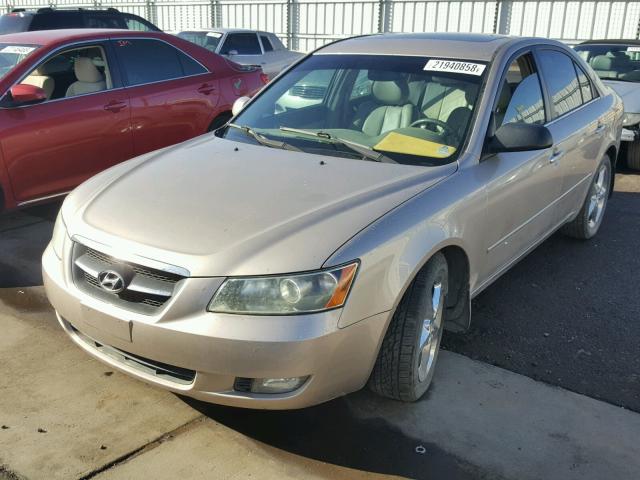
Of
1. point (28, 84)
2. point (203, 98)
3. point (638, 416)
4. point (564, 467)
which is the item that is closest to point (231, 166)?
point (564, 467)

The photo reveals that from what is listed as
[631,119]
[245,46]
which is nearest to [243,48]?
[245,46]

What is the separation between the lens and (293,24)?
2020cm

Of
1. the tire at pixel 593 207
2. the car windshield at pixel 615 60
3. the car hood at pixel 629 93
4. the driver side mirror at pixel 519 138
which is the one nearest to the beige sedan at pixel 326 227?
the driver side mirror at pixel 519 138

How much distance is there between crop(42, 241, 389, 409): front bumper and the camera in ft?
8.09

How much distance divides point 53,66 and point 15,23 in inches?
234

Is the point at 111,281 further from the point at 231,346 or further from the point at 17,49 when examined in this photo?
the point at 17,49

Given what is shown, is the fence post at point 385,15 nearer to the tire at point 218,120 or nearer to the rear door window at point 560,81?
the tire at point 218,120

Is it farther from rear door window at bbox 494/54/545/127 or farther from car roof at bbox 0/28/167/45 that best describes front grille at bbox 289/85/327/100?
car roof at bbox 0/28/167/45

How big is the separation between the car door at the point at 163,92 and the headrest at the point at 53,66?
1.62ft

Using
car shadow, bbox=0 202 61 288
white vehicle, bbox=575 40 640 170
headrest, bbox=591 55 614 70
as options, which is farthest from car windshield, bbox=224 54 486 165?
headrest, bbox=591 55 614 70

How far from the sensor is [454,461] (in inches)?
110

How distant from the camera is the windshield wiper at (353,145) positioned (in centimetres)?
339

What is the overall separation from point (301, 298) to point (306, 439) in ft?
2.51

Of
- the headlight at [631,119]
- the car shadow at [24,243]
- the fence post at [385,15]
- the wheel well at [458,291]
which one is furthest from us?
the fence post at [385,15]
